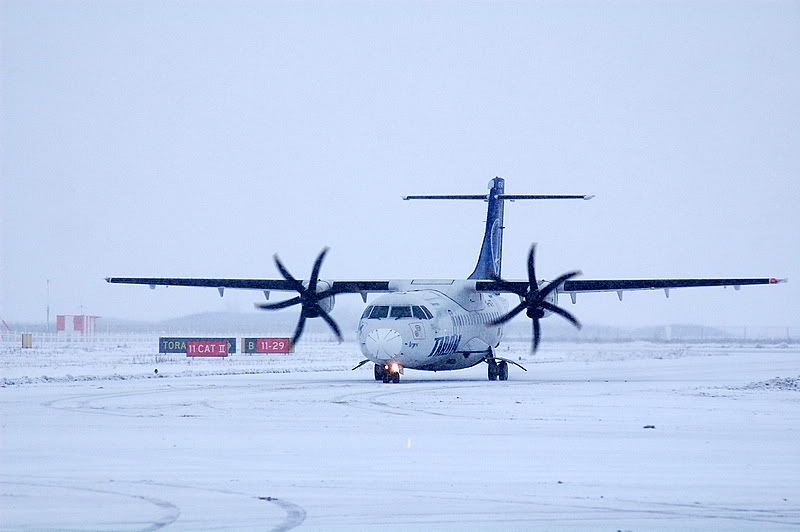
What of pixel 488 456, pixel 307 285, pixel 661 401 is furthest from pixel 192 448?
pixel 307 285

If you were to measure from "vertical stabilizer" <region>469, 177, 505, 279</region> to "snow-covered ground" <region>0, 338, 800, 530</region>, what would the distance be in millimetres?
13230

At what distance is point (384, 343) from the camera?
34.2m

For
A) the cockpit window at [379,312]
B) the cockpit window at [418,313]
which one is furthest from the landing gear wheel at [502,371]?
the cockpit window at [379,312]

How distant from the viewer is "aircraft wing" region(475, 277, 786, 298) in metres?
36.9

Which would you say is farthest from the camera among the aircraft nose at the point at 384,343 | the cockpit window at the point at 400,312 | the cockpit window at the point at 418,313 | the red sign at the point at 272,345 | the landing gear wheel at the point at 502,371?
the red sign at the point at 272,345

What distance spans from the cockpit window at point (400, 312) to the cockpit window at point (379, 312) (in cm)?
19

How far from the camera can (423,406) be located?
2502 cm

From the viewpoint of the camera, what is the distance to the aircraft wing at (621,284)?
3688 cm

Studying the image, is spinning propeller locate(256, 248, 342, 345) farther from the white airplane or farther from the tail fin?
the tail fin

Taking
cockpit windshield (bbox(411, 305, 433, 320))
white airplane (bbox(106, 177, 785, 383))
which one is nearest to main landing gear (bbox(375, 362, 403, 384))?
white airplane (bbox(106, 177, 785, 383))

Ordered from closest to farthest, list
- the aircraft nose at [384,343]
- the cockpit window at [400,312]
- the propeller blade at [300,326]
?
1. the aircraft nose at [384,343]
2. the cockpit window at [400,312]
3. the propeller blade at [300,326]

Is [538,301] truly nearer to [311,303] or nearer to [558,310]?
[558,310]

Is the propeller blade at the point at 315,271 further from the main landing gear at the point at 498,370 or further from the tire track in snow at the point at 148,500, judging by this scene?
the tire track in snow at the point at 148,500

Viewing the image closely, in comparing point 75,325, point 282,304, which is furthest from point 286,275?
point 75,325
